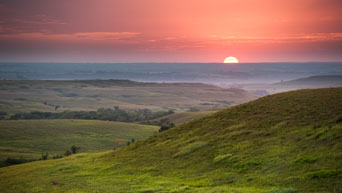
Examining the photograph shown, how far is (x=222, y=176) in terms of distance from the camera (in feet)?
82.8

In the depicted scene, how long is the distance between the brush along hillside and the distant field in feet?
257

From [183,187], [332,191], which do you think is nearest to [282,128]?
[183,187]

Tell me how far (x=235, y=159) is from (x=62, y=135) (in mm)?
132532

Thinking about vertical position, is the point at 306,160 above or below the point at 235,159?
above

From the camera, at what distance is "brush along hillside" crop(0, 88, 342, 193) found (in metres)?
21.8

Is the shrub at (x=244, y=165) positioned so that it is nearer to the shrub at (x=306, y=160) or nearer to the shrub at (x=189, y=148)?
the shrub at (x=306, y=160)

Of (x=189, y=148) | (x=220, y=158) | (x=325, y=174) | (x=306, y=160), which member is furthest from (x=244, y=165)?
(x=189, y=148)

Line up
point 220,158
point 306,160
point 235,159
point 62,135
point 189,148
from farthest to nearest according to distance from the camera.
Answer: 1. point 62,135
2. point 189,148
3. point 220,158
4. point 235,159
5. point 306,160

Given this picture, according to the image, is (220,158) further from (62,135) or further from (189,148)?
(62,135)

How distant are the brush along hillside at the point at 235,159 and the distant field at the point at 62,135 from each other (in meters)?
78.3

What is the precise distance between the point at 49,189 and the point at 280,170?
20.7m

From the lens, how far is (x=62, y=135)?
149 m

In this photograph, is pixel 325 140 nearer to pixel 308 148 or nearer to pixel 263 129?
pixel 308 148

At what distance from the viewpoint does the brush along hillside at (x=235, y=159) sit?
2178 cm
